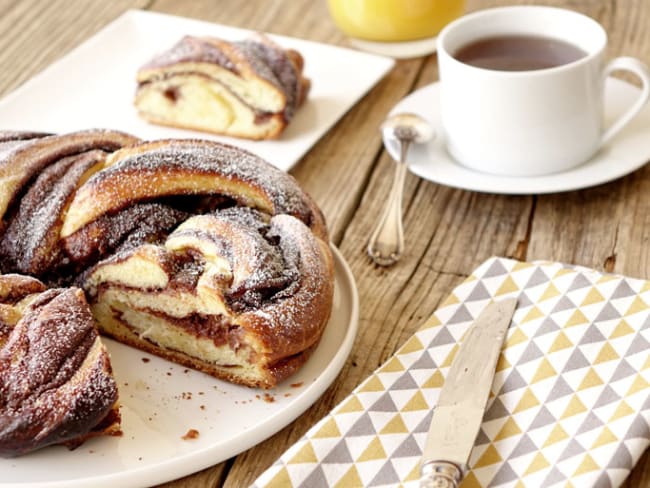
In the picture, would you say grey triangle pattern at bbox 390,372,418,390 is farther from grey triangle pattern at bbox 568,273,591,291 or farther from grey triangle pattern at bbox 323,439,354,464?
grey triangle pattern at bbox 568,273,591,291

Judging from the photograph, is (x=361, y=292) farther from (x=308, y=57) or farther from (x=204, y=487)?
(x=308, y=57)

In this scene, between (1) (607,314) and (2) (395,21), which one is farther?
(2) (395,21)

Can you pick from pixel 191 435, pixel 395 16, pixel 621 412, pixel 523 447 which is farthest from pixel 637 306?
pixel 395 16

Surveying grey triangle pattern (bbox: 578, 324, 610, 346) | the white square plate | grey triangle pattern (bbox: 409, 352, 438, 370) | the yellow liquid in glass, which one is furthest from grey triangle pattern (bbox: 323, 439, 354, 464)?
the yellow liquid in glass

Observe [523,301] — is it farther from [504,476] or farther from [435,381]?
[504,476]

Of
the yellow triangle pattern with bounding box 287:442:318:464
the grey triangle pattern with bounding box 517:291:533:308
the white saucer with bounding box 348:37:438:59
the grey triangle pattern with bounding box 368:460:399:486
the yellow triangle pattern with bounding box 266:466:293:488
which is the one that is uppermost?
the yellow triangle pattern with bounding box 266:466:293:488

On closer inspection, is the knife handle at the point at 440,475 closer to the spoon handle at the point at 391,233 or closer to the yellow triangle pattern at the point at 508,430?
the yellow triangle pattern at the point at 508,430

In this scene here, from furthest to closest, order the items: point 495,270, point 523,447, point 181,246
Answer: point 495,270 < point 181,246 < point 523,447
